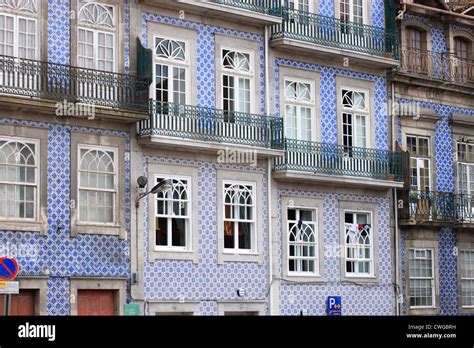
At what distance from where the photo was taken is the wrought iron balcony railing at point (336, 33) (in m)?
31.0

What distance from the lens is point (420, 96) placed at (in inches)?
1375

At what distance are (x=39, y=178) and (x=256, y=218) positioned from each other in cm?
652

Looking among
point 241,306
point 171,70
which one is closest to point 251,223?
point 241,306

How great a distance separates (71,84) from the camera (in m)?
26.0

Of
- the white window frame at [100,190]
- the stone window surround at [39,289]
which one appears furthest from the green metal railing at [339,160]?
the stone window surround at [39,289]

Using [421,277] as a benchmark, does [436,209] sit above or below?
above

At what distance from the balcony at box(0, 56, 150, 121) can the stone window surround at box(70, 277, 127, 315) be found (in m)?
3.83

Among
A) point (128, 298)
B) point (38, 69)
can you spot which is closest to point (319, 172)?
point (128, 298)

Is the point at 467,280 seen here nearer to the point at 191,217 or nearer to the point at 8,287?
the point at 191,217

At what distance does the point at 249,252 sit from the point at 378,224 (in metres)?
5.15

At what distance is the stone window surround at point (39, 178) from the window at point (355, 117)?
9.99 metres

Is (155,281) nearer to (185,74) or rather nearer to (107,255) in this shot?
(107,255)

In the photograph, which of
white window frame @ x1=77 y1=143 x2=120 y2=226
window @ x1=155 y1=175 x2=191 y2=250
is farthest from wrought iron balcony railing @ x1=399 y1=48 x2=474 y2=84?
white window frame @ x1=77 y1=143 x2=120 y2=226
